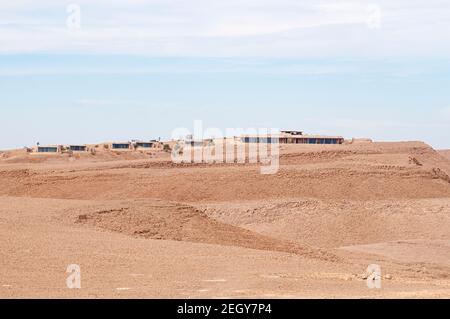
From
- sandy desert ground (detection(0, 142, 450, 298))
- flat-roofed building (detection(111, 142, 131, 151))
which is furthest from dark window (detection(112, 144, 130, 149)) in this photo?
sandy desert ground (detection(0, 142, 450, 298))

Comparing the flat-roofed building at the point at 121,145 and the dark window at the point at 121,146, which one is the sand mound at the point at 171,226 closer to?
the flat-roofed building at the point at 121,145

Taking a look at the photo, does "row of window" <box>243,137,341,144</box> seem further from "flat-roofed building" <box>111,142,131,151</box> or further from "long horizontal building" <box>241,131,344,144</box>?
"flat-roofed building" <box>111,142,131,151</box>

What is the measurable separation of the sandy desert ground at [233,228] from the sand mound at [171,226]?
60 mm

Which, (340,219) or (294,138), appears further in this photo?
(294,138)

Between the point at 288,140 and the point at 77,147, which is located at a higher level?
the point at 288,140

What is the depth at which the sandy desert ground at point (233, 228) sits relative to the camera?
17789mm

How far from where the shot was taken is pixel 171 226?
2803cm

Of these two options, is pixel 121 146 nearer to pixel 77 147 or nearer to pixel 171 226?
pixel 77 147

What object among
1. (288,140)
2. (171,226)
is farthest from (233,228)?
(288,140)

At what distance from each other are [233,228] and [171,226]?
258 centimetres

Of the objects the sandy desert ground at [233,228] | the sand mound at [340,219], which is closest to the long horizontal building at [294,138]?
the sandy desert ground at [233,228]

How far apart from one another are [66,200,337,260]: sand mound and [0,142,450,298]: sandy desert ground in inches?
2.4
